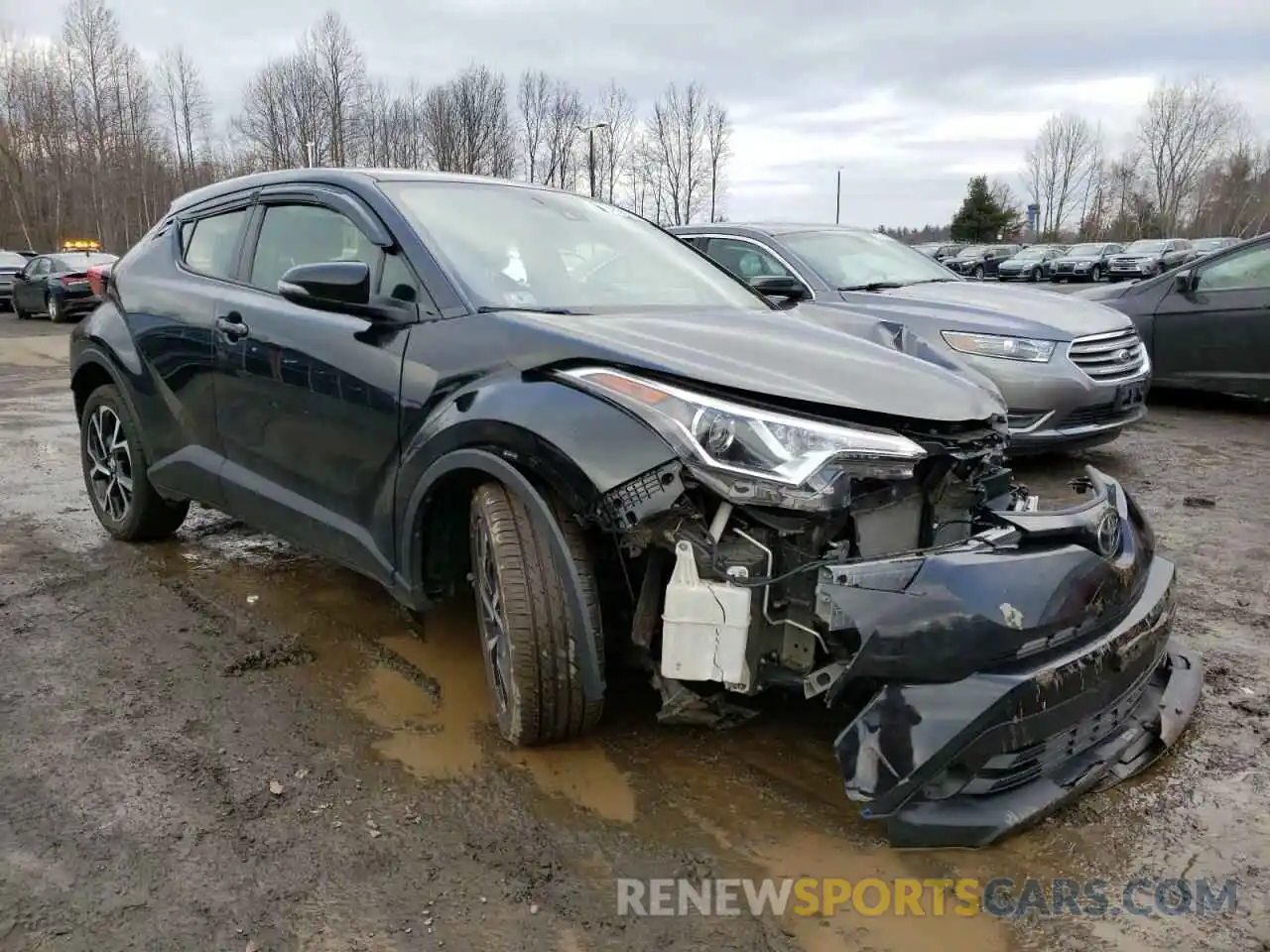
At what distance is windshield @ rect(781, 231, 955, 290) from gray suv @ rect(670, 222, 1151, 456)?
1 cm

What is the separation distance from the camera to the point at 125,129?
51.4 meters

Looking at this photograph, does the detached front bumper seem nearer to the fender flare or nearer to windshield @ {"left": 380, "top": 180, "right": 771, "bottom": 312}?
the fender flare

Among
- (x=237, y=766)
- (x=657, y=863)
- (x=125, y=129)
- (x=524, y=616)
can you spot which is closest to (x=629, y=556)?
(x=524, y=616)

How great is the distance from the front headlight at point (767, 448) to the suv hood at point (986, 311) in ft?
11.5

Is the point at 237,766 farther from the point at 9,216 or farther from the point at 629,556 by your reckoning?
the point at 9,216

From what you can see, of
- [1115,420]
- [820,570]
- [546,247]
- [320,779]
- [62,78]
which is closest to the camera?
[820,570]

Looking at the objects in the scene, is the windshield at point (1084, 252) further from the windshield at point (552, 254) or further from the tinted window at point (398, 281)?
the tinted window at point (398, 281)

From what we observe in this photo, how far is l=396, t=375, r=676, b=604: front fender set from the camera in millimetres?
2268

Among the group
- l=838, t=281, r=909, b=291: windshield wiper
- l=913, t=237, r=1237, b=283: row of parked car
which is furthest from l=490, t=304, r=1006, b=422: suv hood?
l=913, t=237, r=1237, b=283: row of parked car

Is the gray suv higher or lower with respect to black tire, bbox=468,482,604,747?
higher

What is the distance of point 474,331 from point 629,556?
0.80 metres

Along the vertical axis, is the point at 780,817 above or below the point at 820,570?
below

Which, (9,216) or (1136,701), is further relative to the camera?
(9,216)

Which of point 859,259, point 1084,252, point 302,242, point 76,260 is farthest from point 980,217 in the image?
point 302,242
